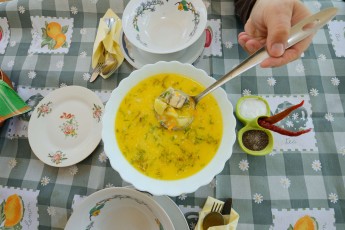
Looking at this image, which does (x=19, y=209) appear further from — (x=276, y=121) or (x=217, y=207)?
(x=276, y=121)

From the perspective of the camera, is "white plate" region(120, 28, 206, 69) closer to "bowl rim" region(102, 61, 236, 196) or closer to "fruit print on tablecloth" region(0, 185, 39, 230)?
"bowl rim" region(102, 61, 236, 196)

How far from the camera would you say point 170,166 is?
3.40 ft

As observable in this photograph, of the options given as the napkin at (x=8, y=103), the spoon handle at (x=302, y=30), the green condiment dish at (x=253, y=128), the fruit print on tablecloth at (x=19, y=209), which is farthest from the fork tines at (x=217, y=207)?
the napkin at (x=8, y=103)

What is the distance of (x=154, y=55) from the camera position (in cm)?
129

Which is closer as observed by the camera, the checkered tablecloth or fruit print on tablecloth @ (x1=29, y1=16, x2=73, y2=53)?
the checkered tablecloth

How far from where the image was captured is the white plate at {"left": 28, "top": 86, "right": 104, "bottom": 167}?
3.94ft

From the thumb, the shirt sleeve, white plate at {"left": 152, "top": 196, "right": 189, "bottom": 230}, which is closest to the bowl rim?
white plate at {"left": 152, "top": 196, "right": 189, "bottom": 230}

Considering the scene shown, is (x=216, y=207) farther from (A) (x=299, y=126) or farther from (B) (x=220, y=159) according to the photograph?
(A) (x=299, y=126)

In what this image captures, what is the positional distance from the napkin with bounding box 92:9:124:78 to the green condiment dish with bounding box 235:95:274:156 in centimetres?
59

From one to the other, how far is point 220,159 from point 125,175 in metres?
0.33

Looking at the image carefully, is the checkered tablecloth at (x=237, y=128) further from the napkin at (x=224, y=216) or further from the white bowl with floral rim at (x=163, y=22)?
the white bowl with floral rim at (x=163, y=22)

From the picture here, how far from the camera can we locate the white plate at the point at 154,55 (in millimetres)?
→ 1290

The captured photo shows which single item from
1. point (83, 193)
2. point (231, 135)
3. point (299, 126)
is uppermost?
point (231, 135)

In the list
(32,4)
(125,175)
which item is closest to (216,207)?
(125,175)
